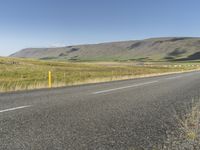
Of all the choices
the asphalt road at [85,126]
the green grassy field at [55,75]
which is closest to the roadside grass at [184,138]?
the asphalt road at [85,126]

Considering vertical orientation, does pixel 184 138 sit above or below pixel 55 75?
above

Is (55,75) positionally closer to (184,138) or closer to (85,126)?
(85,126)

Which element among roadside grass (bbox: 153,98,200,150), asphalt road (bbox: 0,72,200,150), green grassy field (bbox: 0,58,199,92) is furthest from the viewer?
green grassy field (bbox: 0,58,199,92)

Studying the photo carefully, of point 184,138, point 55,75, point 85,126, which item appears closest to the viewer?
point 184,138

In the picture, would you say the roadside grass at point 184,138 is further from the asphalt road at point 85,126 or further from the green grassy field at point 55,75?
the green grassy field at point 55,75

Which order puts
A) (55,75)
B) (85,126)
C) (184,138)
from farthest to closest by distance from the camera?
1. (55,75)
2. (85,126)
3. (184,138)

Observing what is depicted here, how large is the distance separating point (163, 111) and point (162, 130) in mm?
2153

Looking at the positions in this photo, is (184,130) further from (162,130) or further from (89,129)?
(89,129)

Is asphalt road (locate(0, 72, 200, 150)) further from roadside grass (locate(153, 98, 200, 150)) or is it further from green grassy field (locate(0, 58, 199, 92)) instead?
green grassy field (locate(0, 58, 199, 92))

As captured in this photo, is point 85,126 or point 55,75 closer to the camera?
point 85,126

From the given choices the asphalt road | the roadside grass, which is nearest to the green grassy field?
the asphalt road

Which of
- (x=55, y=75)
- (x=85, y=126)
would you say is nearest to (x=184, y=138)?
(x=85, y=126)

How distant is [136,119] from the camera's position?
20.8ft

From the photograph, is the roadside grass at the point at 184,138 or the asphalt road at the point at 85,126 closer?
the roadside grass at the point at 184,138
